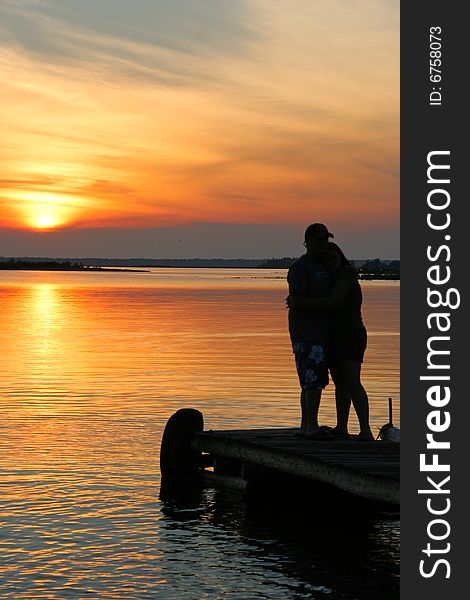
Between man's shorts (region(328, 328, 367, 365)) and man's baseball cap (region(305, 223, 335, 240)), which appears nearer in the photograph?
man's baseball cap (region(305, 223, 335, 240))

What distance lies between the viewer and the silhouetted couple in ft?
41.7

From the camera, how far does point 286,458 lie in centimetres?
1291

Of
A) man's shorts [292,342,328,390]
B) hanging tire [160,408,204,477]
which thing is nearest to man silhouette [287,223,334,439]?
man's shorts [292,342,328,390]

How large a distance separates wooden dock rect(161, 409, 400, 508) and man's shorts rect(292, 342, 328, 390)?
0.74 m

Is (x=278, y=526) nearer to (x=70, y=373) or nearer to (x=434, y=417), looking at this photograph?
(x=434, y=417)

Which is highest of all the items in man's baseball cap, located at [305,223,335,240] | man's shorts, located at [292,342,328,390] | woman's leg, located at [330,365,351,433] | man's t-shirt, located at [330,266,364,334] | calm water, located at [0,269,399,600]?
man's baseball cap, located at [305,223,335,240]

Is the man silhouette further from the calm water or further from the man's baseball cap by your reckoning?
the calm water

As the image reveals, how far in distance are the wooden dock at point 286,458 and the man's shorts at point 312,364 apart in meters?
0.74

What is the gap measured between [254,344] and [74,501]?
24.4 meters

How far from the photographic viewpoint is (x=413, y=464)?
356 inches

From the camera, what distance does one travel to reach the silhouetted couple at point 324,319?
12.7 meters

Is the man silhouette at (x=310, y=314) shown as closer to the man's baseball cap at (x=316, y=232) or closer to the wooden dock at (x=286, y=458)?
the man's baseball cap at (x=316, y=232)

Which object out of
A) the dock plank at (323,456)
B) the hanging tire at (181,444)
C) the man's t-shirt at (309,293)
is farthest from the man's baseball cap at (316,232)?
the hanging tire at (181,444)

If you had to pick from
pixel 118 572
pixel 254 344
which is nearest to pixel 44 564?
pixel 118 572
